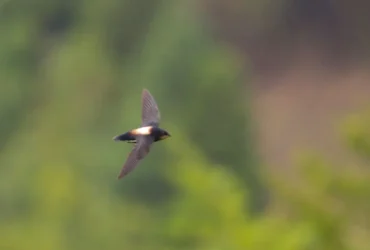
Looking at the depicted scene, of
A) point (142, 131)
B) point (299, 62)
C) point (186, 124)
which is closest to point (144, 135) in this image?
point (142, 131)

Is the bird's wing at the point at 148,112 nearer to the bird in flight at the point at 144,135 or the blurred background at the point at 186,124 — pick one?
the bird in flight at the point at 144,135

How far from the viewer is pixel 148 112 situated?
1473 mm

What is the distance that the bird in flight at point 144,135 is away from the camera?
1265 millimetres

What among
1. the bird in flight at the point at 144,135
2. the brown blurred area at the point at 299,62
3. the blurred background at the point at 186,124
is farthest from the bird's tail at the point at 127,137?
the brown blurred area at the point at 299,62

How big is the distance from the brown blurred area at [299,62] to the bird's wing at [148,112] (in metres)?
8.56

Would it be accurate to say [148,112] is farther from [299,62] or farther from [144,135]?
[299,62]

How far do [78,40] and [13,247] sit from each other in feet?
14.3

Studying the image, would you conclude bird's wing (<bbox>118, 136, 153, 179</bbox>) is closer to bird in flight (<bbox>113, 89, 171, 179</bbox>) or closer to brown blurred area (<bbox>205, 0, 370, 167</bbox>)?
bird in flight (<bbox>113, 89, 171, 179</bbox>)

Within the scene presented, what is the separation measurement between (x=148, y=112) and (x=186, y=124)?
6.45m

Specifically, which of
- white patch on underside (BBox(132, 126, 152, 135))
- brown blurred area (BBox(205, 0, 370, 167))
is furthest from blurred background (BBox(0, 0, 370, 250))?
white patch on underside (BBox(132, 126, 152, 135))

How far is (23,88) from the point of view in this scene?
938 centimetres

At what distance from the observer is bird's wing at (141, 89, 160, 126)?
143cm

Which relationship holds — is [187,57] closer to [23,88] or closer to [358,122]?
[23,88]

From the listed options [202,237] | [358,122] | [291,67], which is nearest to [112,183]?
[202,237]
